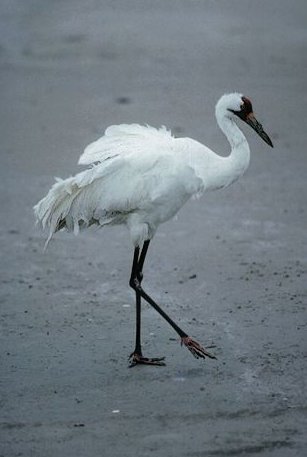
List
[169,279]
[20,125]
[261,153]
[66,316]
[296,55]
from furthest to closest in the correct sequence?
[296,55], [20,125], [261,153], [169,279], [66,316]

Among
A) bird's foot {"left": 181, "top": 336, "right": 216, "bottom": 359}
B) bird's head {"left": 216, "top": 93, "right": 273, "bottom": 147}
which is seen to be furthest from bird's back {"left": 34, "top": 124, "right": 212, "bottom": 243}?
bird's foot {"left": 181, "top": 336, "right": 216, "bottom": 359}

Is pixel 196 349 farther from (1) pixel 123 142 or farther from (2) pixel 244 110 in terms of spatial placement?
(2) pixel 244 110

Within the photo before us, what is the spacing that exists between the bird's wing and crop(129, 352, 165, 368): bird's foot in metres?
1.33

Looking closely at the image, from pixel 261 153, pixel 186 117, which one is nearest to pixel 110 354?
pixel 261 153

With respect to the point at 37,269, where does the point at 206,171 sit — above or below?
above

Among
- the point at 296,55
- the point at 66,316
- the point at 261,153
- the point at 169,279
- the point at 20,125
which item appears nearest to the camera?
the point at 66,316

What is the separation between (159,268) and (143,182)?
1.76 m

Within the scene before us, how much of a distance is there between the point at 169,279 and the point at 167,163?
5.41 ft

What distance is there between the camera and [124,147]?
6.85m

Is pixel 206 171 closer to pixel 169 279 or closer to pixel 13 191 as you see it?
pixel 169 279

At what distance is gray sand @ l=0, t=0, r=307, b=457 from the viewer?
18.5 ft

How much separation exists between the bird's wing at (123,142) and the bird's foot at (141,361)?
133 centimetres

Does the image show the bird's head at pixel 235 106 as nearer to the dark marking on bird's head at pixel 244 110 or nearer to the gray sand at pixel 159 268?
the dark marking on bird's head at pixel 244 110

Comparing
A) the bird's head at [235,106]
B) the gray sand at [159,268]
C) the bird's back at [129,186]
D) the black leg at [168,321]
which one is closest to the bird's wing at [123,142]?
the bird's back at [129,186]
